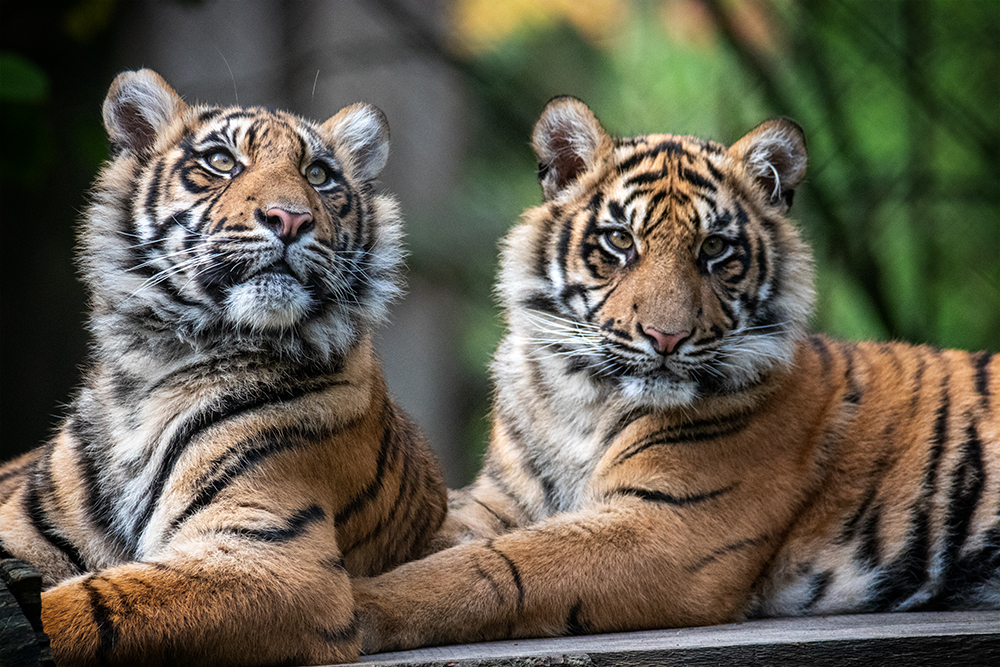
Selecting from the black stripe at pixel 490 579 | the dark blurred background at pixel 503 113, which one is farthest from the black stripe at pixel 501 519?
the dark blurred background at pixel 503 113

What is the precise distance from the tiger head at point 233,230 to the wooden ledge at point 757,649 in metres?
0.67

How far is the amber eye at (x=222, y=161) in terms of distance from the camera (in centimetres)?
193

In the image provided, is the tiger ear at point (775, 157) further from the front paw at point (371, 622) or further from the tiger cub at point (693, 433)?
the front paw at point (371, 622)

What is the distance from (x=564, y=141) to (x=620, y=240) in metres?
0.35

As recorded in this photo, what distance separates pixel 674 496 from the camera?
7.19 ft

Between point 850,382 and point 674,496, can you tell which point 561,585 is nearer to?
point 674,496

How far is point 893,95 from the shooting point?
435 cm

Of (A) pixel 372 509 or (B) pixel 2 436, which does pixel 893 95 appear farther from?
(B) pixel 2 436

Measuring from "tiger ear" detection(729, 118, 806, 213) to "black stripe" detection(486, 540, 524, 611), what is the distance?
1168mm

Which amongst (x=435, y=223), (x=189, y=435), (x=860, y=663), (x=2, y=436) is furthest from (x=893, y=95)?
(x=2, y=436)

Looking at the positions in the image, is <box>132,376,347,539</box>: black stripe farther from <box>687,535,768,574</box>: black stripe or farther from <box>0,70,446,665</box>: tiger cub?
<box>687,535,768,574</box>: black stripe

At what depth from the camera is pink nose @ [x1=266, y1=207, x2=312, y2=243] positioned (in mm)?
1774

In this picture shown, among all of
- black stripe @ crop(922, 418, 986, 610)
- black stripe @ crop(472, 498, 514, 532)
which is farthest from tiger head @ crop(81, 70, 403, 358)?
black stripe @ crop(922, 418, 986, 610)

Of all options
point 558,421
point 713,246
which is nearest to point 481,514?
point 558,421
